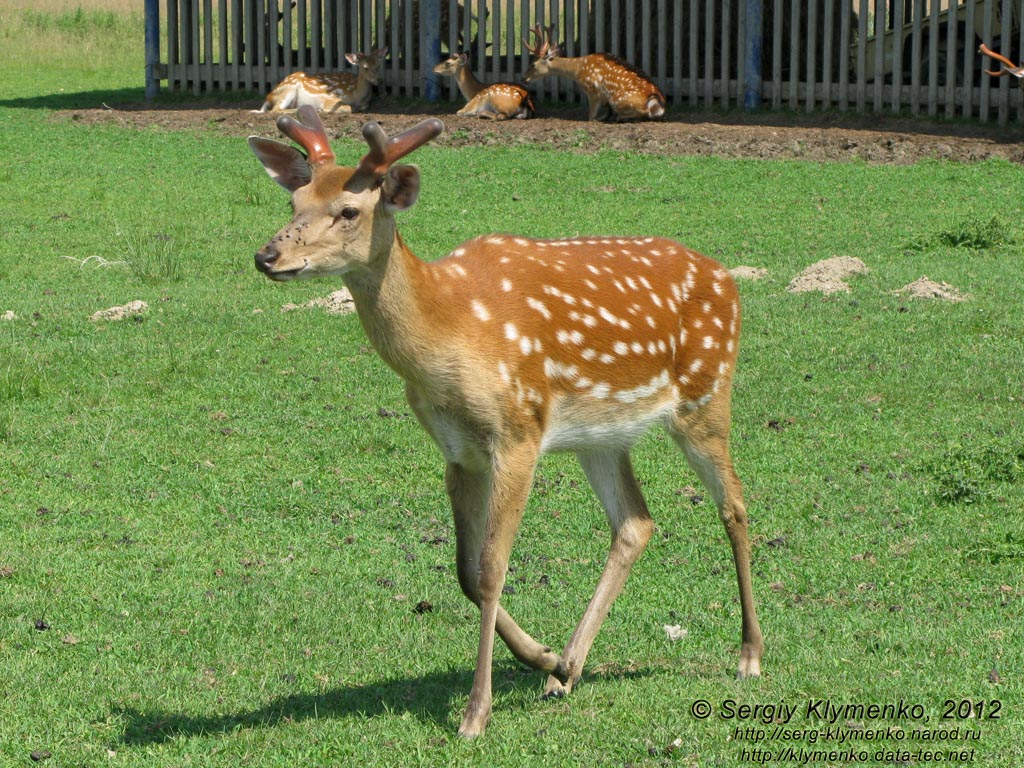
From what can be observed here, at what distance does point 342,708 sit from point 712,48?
15204 mm

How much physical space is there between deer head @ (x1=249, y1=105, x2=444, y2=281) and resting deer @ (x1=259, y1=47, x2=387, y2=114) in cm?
1570

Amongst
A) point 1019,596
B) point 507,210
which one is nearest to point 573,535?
point 1019,596

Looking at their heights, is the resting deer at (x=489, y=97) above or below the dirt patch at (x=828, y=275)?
above

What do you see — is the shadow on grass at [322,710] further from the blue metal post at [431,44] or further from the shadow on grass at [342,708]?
the blue metal post at [431,44]

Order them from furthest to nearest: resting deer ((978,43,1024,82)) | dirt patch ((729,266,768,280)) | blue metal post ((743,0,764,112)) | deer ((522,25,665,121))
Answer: deer ((522,25,665,121))
blue metal post ((743,0,764,112))
resting deer ((978,43,1024,82))
dirt patch ((729,266,768,280))

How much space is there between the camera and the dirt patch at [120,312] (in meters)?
A: 11.1

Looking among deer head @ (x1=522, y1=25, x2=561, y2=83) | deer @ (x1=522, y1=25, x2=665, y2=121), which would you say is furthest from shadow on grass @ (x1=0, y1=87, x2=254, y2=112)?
deer @ (x1=522, y1=25, x2=665, y2=121)

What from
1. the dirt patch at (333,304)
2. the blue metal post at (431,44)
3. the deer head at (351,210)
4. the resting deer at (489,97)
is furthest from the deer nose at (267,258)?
the blue metal post at (431,44)

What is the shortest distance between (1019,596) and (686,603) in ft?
4.56

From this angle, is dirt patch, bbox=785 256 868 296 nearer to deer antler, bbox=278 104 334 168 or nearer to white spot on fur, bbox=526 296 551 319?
white spot on fur, bbox=526 296 551 319

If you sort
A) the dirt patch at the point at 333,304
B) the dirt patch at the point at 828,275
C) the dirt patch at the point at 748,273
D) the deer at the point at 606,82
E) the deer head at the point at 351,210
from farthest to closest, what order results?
the deer at the point at 606,82
the dirt patch at the point at 748,273
the dirt patch at the point at 828,275
the dirt patch at the point at 333,304
the deer head at the point at 351,210

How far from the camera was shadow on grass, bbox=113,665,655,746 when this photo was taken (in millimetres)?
5031

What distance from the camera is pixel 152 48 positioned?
22516mm

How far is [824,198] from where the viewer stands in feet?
49.0
